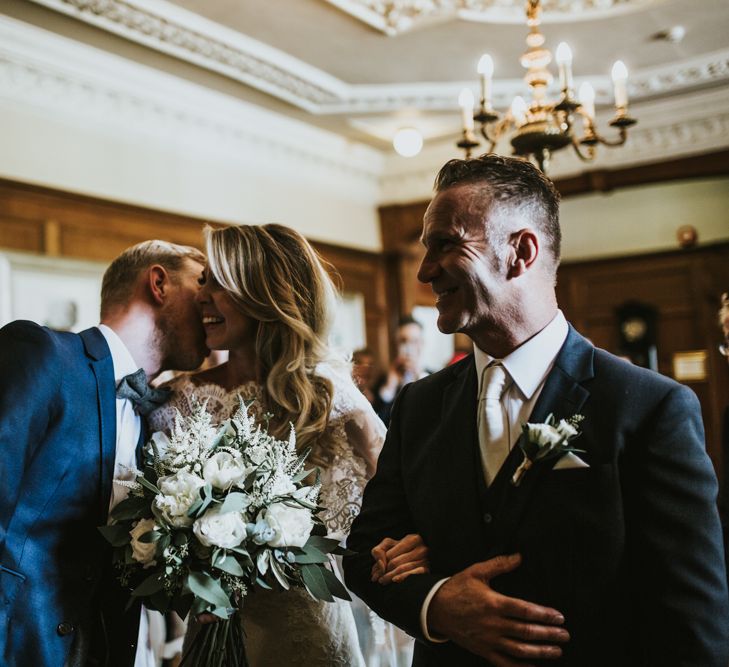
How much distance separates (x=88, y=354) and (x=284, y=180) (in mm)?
5518

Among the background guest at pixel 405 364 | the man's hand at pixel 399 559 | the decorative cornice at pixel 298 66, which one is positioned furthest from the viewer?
the background guest at pixel 405 364

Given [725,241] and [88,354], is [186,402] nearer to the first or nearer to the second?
[88,354]

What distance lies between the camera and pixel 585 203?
29.8 ft

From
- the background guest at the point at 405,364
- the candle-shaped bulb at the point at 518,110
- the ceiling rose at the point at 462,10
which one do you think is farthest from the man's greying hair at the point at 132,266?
the background guest at the point at 405,364

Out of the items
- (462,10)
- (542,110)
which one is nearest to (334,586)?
(542,110)

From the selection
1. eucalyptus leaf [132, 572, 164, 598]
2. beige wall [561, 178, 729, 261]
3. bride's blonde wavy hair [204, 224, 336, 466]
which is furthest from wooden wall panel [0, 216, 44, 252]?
beige wall [561, 178, 729, 261]

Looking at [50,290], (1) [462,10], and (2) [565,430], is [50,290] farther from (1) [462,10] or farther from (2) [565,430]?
(2) [565,430]

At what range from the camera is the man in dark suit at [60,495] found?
1.82 meters

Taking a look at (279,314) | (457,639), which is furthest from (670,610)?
(279,314)

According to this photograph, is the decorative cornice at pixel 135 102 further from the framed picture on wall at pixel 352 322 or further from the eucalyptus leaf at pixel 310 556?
the eucalyptus leaf at pixel 310 556

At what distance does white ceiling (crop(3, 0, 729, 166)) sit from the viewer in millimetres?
5004

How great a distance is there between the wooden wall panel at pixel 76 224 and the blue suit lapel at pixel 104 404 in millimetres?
3552

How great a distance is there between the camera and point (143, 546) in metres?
1.68

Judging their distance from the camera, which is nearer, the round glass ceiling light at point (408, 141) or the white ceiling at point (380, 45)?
the white ceiling at point (380, 45)
